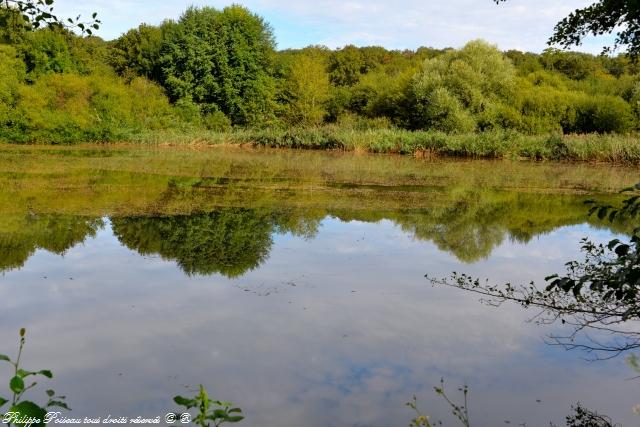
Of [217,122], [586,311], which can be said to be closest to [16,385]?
[586,311]

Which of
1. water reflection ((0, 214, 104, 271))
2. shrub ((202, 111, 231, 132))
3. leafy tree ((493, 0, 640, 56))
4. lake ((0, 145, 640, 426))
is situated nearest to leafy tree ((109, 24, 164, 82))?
shrub ((202, 111, 231, 132))

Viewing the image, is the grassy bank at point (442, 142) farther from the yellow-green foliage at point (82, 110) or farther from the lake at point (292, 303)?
the lake at point (292, 303)

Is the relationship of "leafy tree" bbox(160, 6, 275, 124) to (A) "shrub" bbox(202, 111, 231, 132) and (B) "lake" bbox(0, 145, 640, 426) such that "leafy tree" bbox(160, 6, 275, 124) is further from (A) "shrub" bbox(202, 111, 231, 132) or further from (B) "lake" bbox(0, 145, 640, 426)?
(B) "lake" bbox(0, 145, 640, 426)

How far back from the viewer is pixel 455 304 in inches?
202

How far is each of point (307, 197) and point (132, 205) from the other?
318cm

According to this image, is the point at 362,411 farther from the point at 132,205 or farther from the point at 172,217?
the point at 132,205

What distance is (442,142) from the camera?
2266 cm

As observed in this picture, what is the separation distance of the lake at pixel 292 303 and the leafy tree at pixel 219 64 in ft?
71.4

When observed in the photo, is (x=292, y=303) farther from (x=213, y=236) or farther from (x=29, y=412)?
(x=29, y=412)

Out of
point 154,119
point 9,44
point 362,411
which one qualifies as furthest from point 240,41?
point 362,411

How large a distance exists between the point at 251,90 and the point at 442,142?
14.0m

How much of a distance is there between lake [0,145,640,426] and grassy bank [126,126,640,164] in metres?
9.47

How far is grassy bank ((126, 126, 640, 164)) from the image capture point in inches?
795

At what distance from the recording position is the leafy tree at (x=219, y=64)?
107 ft
